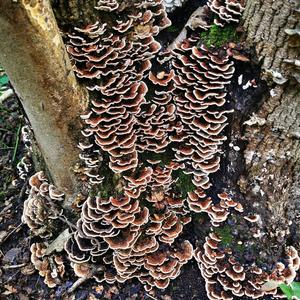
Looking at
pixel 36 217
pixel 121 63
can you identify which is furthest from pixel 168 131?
pixel 36 217

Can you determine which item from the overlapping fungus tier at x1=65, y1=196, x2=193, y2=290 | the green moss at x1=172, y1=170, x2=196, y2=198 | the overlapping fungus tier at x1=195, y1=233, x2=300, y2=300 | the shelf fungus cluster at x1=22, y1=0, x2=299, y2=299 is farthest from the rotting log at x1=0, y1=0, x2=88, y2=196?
the overlapping fungus tier at x1=195, y1=233, x2=300, y2=300

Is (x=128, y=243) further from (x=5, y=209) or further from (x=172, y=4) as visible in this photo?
(x=172, y=4)

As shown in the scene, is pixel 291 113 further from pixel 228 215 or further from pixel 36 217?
pixel 36 217

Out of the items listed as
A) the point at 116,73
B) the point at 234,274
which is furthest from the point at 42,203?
the point at 234,274

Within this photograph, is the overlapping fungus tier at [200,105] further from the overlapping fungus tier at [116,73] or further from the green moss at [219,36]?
the overlapping fungus tier at [116,73]

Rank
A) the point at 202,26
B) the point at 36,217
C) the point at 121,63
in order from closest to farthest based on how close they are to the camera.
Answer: the point at 121,63, the point at 202,26, the point at 36,217
